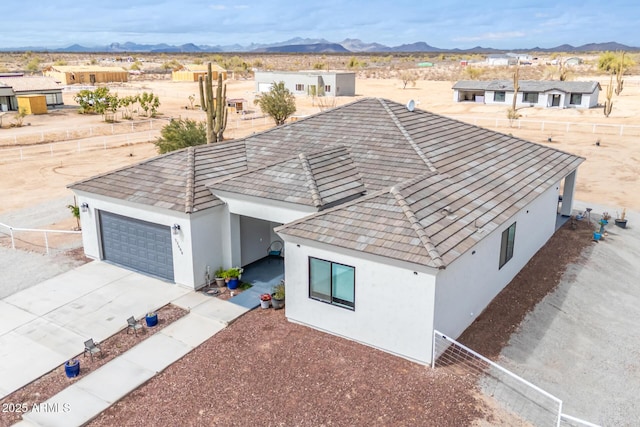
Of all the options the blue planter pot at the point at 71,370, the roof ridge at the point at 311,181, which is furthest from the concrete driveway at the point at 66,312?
the roof ridge at the point at 311,181

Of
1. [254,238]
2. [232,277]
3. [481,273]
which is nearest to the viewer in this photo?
[481,273]

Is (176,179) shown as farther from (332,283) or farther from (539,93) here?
(539,93)

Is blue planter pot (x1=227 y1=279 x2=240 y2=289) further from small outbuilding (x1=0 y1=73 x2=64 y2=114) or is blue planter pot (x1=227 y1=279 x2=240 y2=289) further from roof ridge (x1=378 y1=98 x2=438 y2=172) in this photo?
small outbuilding (x1=0 y1=73 x2=64 y2=114)

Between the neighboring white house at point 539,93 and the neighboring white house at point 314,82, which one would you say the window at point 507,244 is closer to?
the neighboring white house at point 539,93

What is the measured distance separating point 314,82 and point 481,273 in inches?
2560

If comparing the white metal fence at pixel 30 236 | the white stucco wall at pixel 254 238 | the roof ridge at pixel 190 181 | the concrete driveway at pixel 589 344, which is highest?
the roof ridge at pixel 190 181

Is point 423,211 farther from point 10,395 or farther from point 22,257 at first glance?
point 22,257

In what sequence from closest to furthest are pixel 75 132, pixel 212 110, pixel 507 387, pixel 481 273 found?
pixel 507 387 < pixel 481 273 < pixel 212 110 < pixel 75 132

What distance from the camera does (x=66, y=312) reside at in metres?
15.3

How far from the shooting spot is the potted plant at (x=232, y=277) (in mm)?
16688

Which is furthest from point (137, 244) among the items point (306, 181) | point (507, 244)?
point (507, 244)

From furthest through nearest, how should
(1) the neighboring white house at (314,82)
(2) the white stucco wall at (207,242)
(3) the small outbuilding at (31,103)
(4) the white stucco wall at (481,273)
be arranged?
1. (1) the neighboring white house at (314,82)
2. (3) the small outbuilding at (31,103)
3. (2) the white stucco wall at (207,242)
4. (4) the white stucco wall at (481,273)

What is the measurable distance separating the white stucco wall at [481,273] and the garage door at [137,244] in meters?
8.93

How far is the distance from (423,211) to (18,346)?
11008 millimetres
